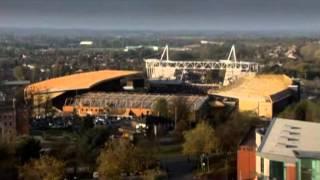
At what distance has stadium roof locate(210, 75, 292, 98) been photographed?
→ 33.6 ft

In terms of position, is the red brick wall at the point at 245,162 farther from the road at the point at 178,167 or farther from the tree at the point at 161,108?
the tree at the point at 161,108

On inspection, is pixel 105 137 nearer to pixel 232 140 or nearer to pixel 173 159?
pixel 173 159

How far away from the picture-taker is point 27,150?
504 centimetres

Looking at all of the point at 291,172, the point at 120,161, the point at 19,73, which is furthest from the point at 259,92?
the point at 19,73

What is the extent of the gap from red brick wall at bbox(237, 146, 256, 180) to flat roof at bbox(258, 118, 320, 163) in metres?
0.44

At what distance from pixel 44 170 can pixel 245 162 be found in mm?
1311

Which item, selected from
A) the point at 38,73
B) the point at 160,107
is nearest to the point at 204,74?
the point at 38,73

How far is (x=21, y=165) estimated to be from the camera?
15.3ft

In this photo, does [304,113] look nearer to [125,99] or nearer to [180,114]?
[180,114]

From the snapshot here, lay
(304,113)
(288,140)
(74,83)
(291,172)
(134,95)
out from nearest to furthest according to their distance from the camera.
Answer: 1. (291,172)
2. (288,140)
3. (304,113)
4. (134,95)
5. (74,83)

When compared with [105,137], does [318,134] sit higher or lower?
higher

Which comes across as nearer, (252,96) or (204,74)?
(252,96)

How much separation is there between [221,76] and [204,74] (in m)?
0.46

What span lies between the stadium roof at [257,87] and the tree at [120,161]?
5353 mm
